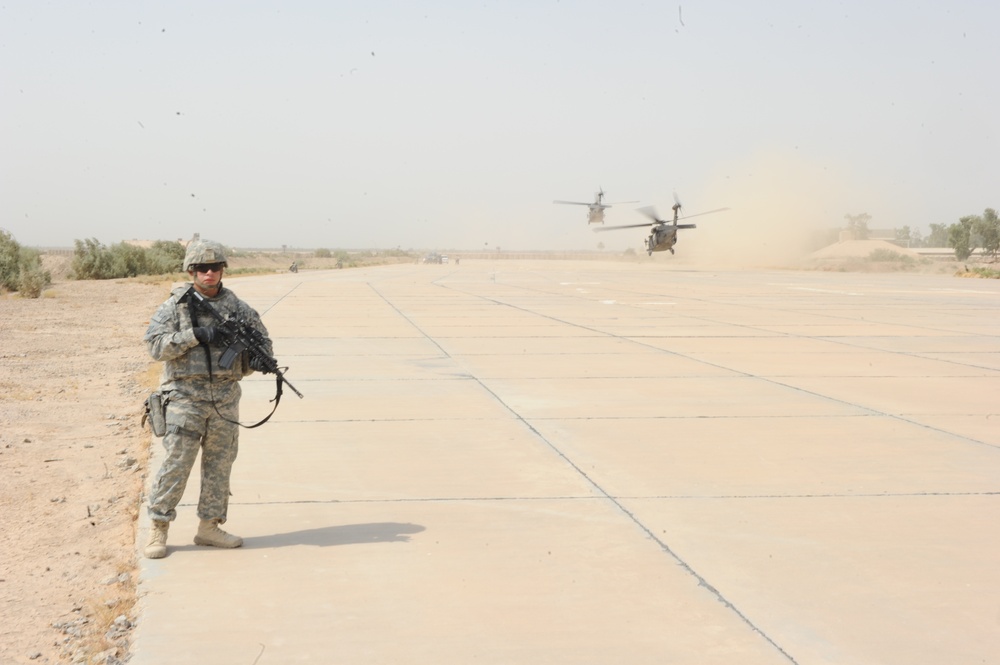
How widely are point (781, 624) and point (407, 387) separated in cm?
805

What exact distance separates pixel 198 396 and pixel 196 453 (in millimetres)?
335

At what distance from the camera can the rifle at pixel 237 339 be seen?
19.9 feet

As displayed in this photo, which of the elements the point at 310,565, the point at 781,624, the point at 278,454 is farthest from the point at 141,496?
the point at 781,624

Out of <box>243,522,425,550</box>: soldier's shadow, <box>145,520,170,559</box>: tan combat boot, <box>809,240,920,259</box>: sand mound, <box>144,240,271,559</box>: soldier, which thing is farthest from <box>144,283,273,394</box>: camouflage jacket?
<box>809,240,920,259</box>: sand mound

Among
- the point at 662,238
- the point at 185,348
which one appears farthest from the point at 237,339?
the point at 662,238

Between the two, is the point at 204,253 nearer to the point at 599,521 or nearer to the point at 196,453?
the point at 196,453

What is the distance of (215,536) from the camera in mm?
6305

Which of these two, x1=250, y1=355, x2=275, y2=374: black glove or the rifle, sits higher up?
the rifle

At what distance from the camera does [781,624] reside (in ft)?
16.8

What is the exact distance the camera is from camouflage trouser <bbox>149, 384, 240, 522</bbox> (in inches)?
243

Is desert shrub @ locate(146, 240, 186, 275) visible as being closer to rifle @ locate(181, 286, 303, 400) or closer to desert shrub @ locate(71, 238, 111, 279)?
desert shrub @ locate(71, 238, 111, 279)

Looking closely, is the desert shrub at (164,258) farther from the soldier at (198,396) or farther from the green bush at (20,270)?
the soldier at (198,396)

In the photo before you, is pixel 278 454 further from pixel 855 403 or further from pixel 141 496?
pixel 855 403

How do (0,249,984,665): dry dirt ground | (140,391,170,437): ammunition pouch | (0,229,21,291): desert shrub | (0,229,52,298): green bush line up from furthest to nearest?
(0,229,21,291): desert shrub, (0,229,52,298): green bush, (140,391,170,437): ammunition pouch, (0,249,984,665): dry dirt ground
